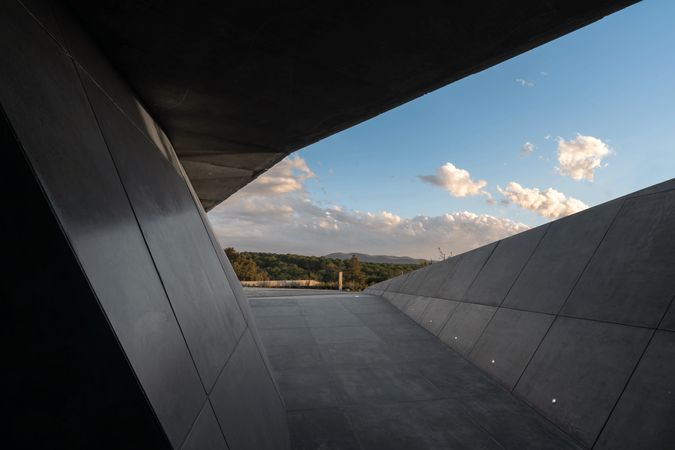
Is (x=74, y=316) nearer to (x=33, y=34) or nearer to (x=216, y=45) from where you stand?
(x=33, y=34)

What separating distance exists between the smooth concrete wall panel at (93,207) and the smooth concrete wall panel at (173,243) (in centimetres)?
23

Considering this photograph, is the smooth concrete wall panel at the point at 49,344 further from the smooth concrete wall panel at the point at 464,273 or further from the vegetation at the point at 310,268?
the vegetation at the point at 310,268

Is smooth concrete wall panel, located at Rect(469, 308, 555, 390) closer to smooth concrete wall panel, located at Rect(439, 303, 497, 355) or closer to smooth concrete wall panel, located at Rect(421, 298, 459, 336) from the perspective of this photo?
smooth concrete wall panel, located at Rect(439, 303, 497, 355)

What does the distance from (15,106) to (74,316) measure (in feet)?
3.39

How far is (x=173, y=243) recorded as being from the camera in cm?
347

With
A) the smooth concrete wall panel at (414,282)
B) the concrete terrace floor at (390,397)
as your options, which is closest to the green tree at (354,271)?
the smooth concrete wall panel at (414,282)

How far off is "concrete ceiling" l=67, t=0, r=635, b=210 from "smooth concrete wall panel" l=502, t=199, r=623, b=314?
5.13 m

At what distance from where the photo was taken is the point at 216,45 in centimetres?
365

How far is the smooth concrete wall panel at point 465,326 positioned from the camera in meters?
8.69

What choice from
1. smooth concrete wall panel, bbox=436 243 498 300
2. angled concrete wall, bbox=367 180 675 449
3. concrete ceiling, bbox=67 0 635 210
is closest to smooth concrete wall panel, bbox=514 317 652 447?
angled concrete wall, bbox=367 180 675 449

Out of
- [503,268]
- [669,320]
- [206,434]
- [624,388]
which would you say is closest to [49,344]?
[206,434]

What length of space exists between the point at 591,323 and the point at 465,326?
3.57 metres

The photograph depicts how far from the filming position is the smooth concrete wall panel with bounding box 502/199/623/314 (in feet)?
23.6

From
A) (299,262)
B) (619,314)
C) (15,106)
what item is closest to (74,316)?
(15,106)
